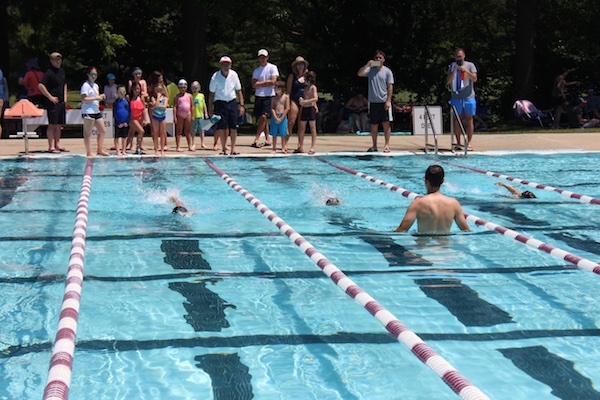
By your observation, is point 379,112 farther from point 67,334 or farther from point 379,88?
point 67,334

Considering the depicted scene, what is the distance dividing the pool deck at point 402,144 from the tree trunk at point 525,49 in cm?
460

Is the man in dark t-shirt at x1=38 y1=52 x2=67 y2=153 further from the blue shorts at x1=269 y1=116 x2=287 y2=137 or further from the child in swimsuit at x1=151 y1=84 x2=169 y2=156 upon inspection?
the blue shorts at x1=269 y1=116 x2=287 y2=137

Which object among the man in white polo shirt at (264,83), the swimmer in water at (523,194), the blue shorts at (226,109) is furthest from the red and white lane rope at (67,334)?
the man in white polo shirt at (264,83)

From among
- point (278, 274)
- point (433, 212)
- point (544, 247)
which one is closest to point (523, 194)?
point (433, 212)

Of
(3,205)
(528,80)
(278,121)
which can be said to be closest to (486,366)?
(3,205)

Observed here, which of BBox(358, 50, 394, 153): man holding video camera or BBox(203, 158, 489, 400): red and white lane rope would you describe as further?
BBox(358, 50, 394, 153): man holding video camera

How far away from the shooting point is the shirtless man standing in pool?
8.52 metres

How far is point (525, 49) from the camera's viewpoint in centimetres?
2475

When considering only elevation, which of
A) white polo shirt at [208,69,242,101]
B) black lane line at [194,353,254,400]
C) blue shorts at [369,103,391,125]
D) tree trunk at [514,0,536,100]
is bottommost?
black lane line at [194,353,254,400]

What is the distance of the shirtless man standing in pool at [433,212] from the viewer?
852cm

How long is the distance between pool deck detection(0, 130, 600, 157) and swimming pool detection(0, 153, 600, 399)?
547 cm

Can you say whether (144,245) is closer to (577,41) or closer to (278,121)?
(278,121)

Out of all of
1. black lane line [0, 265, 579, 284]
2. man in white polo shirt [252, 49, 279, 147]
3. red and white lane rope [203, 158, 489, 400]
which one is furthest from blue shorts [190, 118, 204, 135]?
black lane line [0, 265, 579, 284]

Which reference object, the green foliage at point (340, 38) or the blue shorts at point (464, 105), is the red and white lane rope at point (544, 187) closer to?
the blue shorts at point (464, 105)
